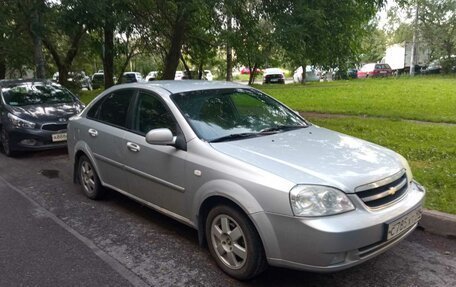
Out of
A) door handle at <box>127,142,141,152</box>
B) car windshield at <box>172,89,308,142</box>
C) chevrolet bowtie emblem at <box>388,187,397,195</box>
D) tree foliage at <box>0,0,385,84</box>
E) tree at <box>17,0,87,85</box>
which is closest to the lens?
chevrolet bowtie emblem at <box>388,187,397,195</box>

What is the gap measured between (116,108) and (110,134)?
36 centimetres

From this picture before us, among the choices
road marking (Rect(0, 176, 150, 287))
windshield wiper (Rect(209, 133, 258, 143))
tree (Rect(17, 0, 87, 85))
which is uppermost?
tree (Rect(17, 0, 87, 85))

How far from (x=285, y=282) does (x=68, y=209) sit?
3.01 meters

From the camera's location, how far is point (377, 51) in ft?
194

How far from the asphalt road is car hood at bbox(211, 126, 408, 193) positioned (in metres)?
0.84

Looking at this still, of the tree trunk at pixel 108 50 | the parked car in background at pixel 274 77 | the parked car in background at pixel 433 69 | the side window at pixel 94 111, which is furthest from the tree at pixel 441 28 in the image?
the side window at pixel 94 111

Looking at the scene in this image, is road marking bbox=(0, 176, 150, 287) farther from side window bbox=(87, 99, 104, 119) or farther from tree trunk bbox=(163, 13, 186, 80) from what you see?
tree trunk bbox=(163, 13, 186, 80)

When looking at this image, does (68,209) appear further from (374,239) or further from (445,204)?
(445,204)

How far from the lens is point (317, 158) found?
3.65m

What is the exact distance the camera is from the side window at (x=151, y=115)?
4426mm

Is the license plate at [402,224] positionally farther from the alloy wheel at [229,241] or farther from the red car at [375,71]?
the red car at [375,71]

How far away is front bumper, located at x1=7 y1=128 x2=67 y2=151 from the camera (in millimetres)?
8453

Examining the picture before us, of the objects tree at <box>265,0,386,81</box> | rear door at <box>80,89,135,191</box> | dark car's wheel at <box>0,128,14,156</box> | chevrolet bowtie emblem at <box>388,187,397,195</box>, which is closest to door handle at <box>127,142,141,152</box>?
rear door at <box>80,89,135,191</box>

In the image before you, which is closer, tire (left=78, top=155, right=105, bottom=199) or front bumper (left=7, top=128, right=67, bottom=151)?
tire (left=78, top=155, right=105, bottom=199)
